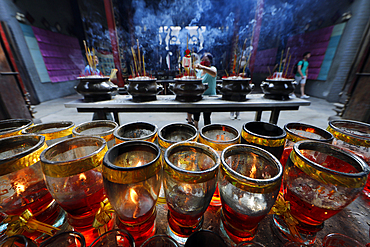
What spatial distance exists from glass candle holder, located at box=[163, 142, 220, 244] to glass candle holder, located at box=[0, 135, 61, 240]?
320 mm

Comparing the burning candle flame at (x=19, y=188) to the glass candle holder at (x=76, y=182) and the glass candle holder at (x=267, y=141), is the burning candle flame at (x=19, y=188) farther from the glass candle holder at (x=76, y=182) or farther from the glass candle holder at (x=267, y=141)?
the glass candle holder at (x=267, y=141)

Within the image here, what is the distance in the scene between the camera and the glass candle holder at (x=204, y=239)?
0.36 metres

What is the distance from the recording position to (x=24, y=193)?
1.34 ft

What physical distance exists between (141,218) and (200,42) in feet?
28.7

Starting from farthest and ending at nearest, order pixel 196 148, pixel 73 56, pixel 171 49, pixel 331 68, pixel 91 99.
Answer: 1. pixel 171 49
2. pixel 73 56
3. pixel 331 68
4. pixel 91 99
5. pixel 196 148

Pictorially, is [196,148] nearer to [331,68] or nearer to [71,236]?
[71,236]

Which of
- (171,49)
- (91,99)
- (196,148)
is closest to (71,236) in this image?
(196,148)

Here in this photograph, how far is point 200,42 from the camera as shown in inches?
308

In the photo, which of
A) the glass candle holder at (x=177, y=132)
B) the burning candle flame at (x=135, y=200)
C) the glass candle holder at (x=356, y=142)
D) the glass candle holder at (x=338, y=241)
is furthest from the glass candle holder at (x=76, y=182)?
the glass candle holder at (x=356, y=142)

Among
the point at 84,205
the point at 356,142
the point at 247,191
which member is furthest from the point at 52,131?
the point at 356,142

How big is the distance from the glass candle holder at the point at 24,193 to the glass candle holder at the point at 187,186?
32 cm

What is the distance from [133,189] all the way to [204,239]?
0.21 m

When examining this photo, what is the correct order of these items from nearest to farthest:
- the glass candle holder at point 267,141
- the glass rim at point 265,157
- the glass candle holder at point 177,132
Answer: the glass rim at point 265,157 < the glass candle holder at point 267,141 < the glass candle holder at point 177,132

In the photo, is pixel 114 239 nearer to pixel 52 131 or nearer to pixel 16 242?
pixel 16 242
